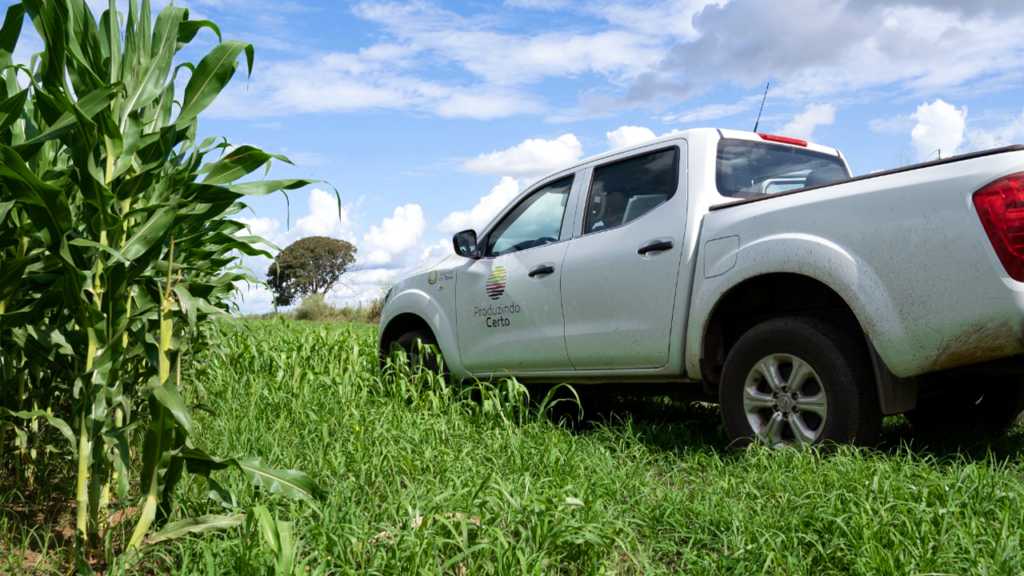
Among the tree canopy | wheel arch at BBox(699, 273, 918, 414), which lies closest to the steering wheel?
wheel arch at BBox(699, 273, 918, 414)

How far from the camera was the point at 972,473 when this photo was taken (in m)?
3.38

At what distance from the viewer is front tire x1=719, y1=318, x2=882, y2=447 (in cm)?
377

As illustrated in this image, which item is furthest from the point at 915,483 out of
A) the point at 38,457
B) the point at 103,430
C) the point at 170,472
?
the point at 38,457

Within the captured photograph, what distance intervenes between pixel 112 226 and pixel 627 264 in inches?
112

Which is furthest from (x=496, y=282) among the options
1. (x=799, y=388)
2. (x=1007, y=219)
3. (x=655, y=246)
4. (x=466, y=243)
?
(x=1007, y=219)

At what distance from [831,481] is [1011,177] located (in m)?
1.46

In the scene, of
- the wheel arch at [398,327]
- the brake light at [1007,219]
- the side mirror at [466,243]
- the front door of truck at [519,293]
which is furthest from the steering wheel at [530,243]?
the brake light at [1007,219]

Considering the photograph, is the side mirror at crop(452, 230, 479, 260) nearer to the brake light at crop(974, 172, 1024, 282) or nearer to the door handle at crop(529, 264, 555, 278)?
the door handle at crop(529, 264, 555, 278)

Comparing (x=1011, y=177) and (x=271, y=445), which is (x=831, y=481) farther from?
(x=271, y=445)

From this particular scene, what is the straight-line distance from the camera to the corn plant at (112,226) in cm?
270

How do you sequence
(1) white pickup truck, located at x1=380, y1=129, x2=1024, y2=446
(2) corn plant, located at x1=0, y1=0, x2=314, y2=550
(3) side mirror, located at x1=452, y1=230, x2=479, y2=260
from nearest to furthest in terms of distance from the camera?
(2) corn plant, located at x1=0, y1=0, x2=314, y2=550 < (1) white pickup truck, located at x1=380, y1=129, x2=1024, y2=446 < (3) side mirror, located at x1=452, y1=230, x2=479, y2=260

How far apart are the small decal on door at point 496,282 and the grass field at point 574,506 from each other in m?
1.16

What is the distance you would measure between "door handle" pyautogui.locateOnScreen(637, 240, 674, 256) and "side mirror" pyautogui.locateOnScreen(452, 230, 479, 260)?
1.73 meters

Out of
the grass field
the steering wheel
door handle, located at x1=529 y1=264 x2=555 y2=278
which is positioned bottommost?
the grass field
